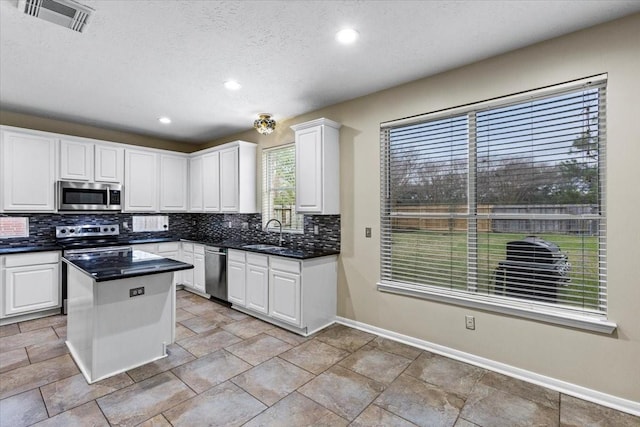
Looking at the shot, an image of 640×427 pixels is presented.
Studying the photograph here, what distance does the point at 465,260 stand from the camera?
290cm

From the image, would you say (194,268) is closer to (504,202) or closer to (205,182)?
(205,182)

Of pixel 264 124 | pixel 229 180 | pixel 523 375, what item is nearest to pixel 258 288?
pixel 229 180

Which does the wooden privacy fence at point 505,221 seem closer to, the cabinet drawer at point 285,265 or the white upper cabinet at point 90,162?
the cabinet drawer at point 285,265

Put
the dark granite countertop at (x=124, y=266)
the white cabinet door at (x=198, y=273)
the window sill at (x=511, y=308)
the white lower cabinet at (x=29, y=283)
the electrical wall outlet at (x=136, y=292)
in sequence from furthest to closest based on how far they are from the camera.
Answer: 1. the white cabinet door at (x=198, y=273)
2. the white lower cabinet at (x=29, y=283)
3. the electrical wall outlet at (x=136, y=292)
4. the dark granite countertop at (x=124, y=266)
5. the window sill at (x=511, y=308)

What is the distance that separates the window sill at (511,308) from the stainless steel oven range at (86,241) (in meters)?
3.67

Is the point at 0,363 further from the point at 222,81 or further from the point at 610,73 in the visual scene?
the point at 610,73

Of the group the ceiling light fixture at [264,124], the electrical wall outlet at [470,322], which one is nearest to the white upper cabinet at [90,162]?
the ceiling light fixture at [264,124]

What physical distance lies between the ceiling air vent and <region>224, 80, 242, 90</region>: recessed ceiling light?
123 cm

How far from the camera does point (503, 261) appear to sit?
2.69m

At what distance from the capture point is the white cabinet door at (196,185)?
541 centimetres

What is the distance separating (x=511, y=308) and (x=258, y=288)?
2.63 meters

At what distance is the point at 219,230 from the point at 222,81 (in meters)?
3.06

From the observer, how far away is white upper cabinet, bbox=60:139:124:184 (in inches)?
172

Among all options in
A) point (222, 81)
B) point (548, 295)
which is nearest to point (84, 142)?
point (222, 81)
